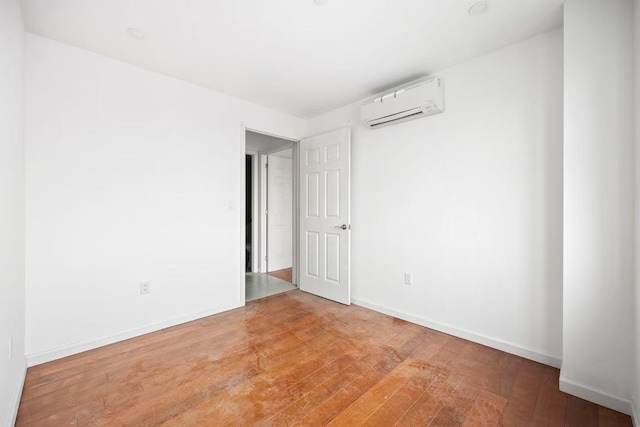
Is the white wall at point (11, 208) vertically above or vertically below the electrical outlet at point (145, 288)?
above

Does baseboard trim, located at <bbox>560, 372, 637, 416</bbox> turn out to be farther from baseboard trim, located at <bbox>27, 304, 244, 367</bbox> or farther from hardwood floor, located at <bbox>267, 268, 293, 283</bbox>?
hardwood floor, located at <bbox>267, 268, 293, 283</bbox>

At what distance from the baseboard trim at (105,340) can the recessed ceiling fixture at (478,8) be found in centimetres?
336

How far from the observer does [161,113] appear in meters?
2.72

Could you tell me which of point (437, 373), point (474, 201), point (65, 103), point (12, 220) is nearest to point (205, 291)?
point (12, 220)

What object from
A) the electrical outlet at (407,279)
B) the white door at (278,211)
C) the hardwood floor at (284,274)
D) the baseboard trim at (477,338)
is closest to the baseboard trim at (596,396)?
the baseboard trim at (477,338)

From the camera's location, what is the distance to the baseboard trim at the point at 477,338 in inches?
82.1

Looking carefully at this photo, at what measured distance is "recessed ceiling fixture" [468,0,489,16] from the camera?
1.79 m

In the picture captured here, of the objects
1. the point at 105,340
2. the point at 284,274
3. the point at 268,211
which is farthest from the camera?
the point at 268,211

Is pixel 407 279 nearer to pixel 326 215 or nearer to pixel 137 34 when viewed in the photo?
pixel 326 215

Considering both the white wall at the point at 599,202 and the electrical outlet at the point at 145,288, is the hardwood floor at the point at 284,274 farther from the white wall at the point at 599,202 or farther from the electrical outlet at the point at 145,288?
the white wall at the point at 599,202

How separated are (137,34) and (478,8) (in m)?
2.35

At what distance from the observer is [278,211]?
5.16 m

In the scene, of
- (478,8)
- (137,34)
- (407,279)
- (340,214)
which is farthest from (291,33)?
(407,279)

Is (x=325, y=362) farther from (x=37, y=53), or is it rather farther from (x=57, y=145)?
(x=37, y=53)
